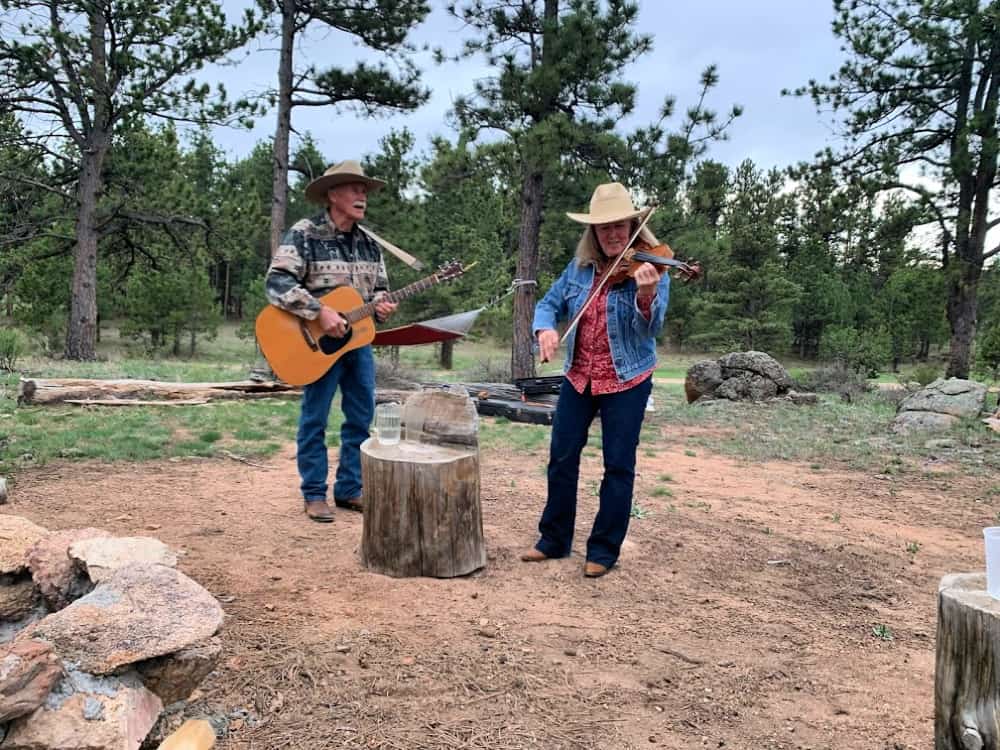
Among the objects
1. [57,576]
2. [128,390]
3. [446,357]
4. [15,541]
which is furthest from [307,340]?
[446,357]

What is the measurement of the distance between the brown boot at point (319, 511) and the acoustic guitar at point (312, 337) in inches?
28.2

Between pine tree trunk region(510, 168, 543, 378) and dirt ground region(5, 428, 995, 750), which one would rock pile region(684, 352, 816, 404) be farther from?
dirt ground region(5, 428, 995, 750)

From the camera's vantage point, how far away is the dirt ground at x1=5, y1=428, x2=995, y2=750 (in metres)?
2.23

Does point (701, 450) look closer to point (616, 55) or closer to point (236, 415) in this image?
point (236, 415)

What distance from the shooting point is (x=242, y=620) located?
2818 mm

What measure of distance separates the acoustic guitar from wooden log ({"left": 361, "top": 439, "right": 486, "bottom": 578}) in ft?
3.17

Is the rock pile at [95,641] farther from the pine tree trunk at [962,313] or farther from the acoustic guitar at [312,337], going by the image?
the pine tree trunk at [962,313]

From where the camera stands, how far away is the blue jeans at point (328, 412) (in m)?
4.27

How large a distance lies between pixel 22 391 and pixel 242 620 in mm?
6924

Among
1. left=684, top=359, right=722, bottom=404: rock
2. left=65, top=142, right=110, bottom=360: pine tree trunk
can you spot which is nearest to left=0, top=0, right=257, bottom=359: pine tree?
left=65, top=142, right=110, bottom=360: pine tree trunk

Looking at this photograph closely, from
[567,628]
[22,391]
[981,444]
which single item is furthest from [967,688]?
[22,391]

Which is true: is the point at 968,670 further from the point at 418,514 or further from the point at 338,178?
the point at 338,178

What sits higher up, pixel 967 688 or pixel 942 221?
pixel 942 221

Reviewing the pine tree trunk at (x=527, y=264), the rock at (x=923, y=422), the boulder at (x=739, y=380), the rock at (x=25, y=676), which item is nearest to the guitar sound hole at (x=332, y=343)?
the rock at (x=25, y=676)
